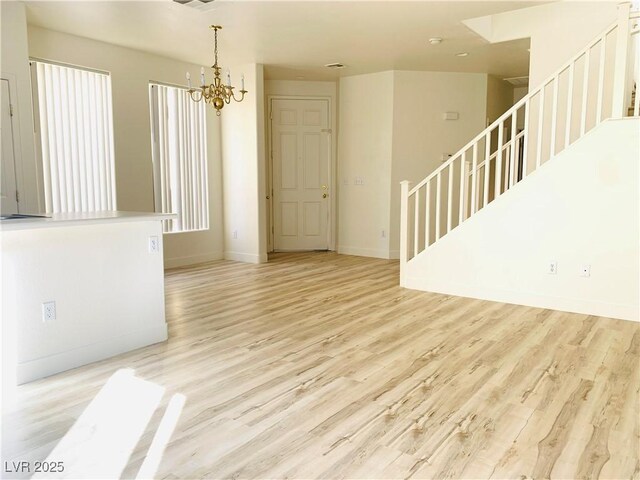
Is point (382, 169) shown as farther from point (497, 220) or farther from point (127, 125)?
point (127, 125)

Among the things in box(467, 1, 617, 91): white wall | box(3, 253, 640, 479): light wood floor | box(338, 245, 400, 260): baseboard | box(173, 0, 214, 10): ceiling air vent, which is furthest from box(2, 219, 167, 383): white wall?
box(338, 245, 400, 260): baseboard

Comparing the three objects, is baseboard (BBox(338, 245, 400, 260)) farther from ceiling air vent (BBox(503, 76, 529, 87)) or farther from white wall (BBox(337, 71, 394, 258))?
ceiling air vent (BBox(503, 76, 529, 87))

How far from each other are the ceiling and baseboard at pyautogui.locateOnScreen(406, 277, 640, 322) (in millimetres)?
2719

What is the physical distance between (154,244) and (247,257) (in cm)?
362

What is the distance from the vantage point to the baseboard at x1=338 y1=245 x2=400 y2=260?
7.49 meters

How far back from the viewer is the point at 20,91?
4.32m

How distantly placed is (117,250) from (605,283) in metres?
4.05

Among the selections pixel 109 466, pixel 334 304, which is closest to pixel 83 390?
pixel 109 466

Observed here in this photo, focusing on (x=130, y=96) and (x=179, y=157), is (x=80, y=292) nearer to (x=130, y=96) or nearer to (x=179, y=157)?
(x=130, y=96)

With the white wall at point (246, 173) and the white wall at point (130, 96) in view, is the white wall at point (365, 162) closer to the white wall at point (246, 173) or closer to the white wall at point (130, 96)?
the white wall at point (246, 173)

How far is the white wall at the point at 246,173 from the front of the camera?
678 centimetres

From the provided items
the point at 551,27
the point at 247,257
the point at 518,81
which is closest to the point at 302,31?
the point at 551,27

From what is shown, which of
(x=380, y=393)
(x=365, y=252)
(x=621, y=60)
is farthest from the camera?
(x=365, y=252)

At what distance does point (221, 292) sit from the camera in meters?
5.21
